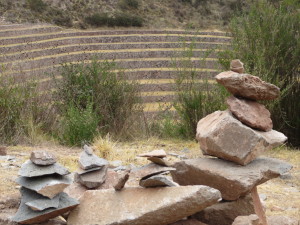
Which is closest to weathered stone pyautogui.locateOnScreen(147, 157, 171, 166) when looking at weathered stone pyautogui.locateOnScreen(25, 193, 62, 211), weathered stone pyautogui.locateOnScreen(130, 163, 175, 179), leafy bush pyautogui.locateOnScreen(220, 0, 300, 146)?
weathered stone pyautogui.locateOnScreen(130, 163, 175, 179)

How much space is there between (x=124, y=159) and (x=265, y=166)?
3.03 meters

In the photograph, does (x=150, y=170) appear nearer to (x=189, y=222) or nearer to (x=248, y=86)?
(x=189, y=222)

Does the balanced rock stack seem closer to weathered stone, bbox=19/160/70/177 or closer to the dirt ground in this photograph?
weathered stone, bbox=19/160/70/177

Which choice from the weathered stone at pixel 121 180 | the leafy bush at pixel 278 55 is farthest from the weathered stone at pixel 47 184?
the leafy bush at pixel 278 55

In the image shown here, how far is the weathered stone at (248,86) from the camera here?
426 cm

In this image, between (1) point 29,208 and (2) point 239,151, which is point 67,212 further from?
(2) point 239,151

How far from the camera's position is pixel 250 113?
4.25m

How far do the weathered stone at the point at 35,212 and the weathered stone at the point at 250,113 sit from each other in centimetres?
148

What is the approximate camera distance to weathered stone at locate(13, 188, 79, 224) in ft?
12.1

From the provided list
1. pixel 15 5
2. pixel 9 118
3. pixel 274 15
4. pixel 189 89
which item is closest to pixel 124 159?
pixel 9 118

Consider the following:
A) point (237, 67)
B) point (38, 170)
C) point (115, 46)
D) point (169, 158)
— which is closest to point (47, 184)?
point (38, 170)

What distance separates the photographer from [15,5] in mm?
30766

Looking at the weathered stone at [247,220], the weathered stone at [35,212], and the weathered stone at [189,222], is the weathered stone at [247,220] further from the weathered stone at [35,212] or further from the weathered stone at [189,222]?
the weathered stone at [35,212]

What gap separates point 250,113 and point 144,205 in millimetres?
1237
